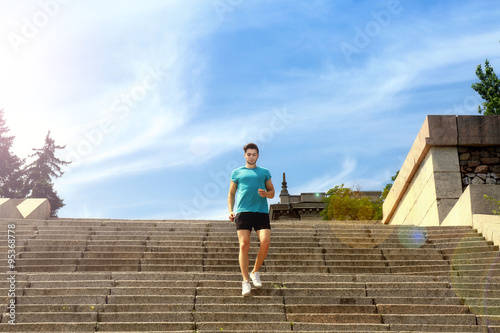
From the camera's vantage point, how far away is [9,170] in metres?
41.9

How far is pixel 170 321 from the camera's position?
197 inches

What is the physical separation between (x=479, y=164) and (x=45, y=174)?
38.8 metres

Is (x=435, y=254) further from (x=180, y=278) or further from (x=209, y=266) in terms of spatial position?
(x=180, y=278)

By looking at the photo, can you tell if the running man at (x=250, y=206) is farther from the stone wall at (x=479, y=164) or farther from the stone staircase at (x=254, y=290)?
the stone wall at (x=479, y=164)

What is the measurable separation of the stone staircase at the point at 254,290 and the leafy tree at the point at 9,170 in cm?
3561

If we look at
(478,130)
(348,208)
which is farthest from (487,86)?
(478,130)

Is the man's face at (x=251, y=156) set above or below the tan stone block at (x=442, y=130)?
below

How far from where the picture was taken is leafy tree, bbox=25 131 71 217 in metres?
39.2

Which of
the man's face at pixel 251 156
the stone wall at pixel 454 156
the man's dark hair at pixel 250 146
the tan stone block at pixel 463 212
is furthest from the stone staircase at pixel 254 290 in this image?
the stone wall at pixel 454 156

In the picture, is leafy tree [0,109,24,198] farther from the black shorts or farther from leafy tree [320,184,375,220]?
the black shorts

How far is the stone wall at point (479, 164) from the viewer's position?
12234 mm

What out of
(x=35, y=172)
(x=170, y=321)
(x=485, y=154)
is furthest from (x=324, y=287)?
(x=35, y=172)

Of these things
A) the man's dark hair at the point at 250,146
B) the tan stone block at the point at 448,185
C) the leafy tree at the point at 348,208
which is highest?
the leafy tree at the point at 348,208

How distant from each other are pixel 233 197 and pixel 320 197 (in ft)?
123
